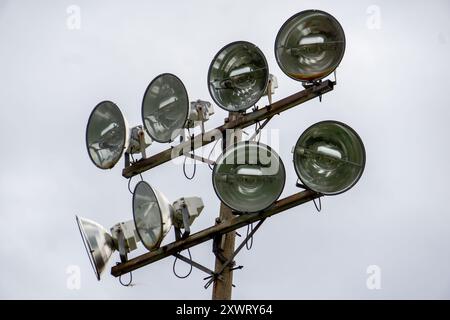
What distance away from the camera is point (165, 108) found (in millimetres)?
11930

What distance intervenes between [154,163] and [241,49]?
2.18 metres

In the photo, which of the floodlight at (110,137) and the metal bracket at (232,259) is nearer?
the metal bracket at (232,259)

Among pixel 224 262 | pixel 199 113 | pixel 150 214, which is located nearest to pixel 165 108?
pixel 199 113

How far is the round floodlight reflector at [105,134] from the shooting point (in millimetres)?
12258

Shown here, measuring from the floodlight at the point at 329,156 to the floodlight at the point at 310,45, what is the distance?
1070 millimetres

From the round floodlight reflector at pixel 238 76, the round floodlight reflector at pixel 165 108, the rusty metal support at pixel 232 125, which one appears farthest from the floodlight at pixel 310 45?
the round floodlight reflector at pixel 165 108

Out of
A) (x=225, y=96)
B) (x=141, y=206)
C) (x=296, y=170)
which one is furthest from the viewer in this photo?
(x=225, y=96)

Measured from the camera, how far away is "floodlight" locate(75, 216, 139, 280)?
11438 mm

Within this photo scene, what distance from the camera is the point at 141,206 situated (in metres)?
11.0

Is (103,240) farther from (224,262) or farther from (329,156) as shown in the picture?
(329,156)

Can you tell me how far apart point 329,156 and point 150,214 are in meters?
2.53

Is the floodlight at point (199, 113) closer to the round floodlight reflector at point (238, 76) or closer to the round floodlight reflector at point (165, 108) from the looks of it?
the round floodlight reflector at point (165, 108)
